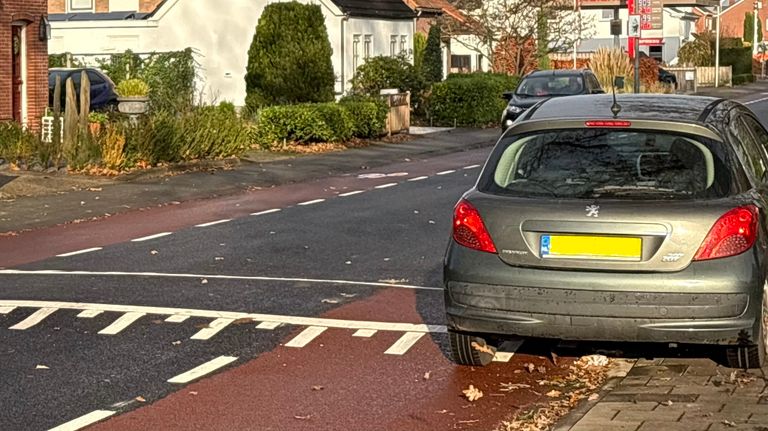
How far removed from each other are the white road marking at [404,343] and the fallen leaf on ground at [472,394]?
1187mm

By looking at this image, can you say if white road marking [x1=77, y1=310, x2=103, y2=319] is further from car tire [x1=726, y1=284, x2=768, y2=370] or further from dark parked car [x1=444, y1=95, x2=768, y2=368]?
car tire [x1=726, y1=284, x2=768, y2=370]

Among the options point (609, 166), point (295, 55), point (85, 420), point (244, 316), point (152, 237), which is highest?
point (295, 55)

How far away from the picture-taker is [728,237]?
25.0 feet

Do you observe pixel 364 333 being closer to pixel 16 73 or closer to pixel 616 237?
pixel 616 237

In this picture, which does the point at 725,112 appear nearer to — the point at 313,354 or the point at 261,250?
the point at 313,354

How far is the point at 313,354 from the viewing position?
8.98 m

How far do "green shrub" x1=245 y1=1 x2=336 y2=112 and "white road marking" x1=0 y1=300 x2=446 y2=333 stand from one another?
23945 mm

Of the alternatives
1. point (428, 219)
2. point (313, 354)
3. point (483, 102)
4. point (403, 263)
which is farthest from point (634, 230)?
point (483, 102)

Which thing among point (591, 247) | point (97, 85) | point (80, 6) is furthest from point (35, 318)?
point (80, 6)

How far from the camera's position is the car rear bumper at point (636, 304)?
7582mm

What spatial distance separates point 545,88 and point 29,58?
12212mm

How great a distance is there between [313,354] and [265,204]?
10.6 metres

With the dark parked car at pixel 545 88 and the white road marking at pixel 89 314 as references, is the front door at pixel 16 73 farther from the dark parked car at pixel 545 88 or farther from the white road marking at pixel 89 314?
the white road marking at pixel 89 314

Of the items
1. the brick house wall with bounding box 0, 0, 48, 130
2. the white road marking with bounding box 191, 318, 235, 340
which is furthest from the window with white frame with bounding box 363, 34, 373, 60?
the white road marking with bounding box 191, 318, 235, 340
